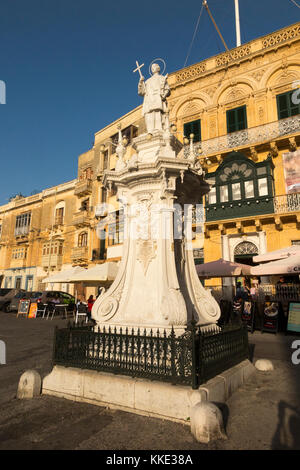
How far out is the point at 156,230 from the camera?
6203mm

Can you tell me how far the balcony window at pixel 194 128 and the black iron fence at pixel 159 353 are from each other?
1881cm

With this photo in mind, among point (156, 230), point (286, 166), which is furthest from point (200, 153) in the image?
point (156, 230)

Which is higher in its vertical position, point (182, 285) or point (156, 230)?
point (156, 230)

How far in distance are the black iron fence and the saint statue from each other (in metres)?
5.02

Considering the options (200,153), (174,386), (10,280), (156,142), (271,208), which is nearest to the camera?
(174,386)

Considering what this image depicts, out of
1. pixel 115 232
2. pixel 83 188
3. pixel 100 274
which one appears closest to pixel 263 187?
pixel 100 274

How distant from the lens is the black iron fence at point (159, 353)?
164 inches

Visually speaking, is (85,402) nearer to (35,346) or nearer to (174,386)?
(174,386)

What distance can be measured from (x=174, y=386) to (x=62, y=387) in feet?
6.58

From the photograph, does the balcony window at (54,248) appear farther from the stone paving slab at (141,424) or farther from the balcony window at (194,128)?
the stone paving slab at (141,424)

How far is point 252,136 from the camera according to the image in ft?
63.6

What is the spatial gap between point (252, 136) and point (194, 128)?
4824 millimetres

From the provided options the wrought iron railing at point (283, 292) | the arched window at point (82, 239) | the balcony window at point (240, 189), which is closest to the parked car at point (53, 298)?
the arched window at point (82, 239)

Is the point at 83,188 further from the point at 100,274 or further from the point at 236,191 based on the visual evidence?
the point at 100,274
